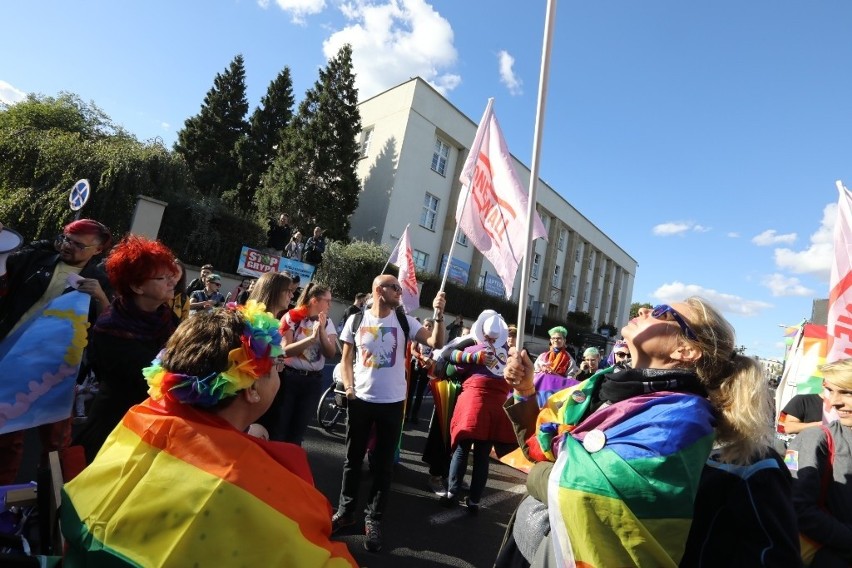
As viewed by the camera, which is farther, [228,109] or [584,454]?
[228,109]

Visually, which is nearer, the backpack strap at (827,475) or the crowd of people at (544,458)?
the crowd of people at (544,458)

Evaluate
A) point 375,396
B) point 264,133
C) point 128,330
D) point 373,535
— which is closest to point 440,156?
point 264,133

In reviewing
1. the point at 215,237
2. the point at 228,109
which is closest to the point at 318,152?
the point at 215,237

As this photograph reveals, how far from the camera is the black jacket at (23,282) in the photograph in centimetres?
320

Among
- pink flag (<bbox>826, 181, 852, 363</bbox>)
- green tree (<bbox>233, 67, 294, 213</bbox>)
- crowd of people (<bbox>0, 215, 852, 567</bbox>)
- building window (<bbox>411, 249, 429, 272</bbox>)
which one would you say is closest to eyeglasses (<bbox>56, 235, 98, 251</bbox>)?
crowd of people (<bbox>0, 215, 852, 567</bbox>)

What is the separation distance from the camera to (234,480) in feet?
4.27

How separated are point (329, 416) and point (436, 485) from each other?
8.54 ft

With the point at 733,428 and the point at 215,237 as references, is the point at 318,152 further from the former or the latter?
the point at 733,428

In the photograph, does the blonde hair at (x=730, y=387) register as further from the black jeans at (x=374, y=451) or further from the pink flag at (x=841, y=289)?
the pink flag at (x=841, y=289)

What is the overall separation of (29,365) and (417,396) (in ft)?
20.6

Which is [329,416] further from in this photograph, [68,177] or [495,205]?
[68,177]

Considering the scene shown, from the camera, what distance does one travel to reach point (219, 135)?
31859 mm

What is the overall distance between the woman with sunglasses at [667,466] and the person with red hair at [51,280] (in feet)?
9.18

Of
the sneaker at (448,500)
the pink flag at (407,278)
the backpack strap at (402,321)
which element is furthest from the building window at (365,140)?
the sneaker at (448,500)
